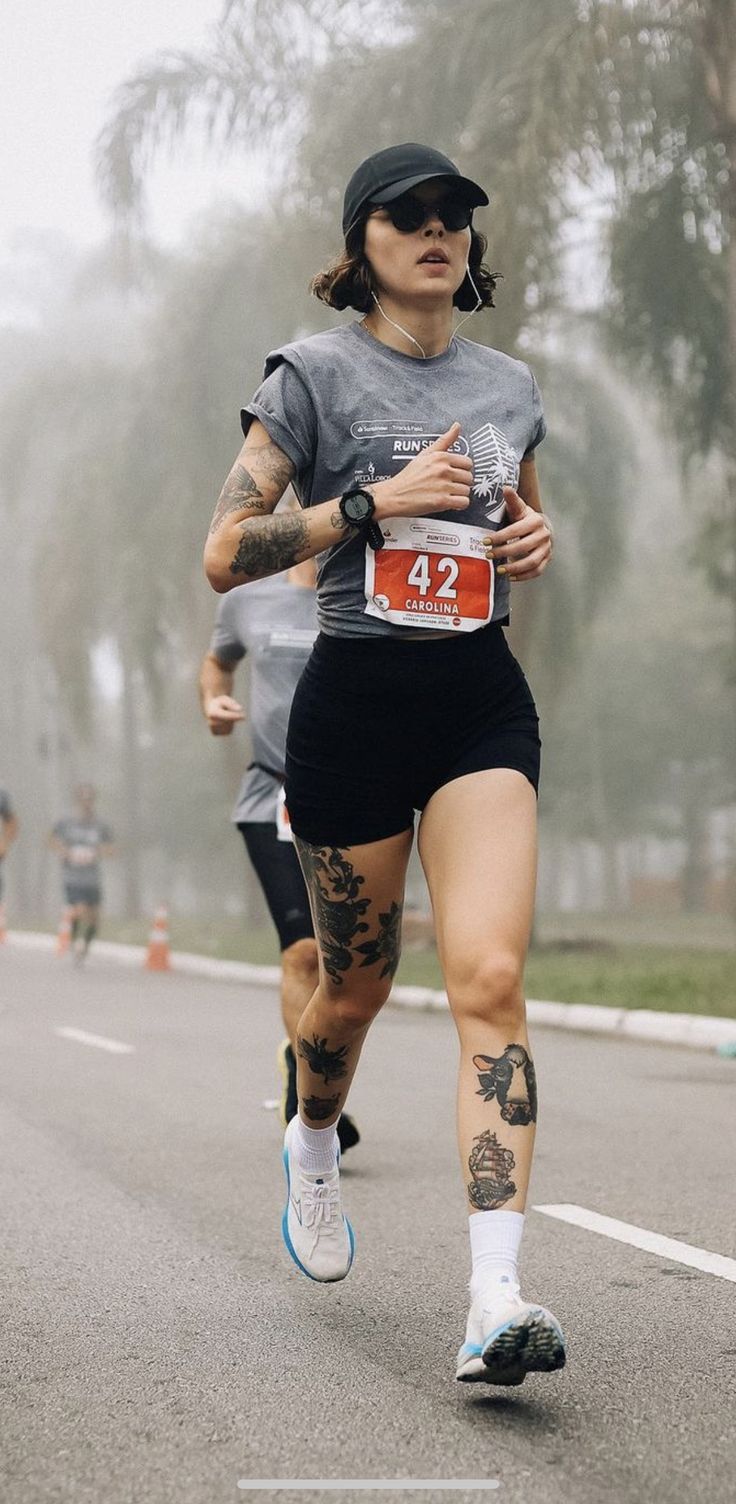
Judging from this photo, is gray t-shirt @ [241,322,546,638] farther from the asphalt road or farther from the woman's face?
the asphalt road

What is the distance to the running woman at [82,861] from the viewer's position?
23.1 metres

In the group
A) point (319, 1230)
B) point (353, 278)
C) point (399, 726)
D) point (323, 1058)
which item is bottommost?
point (319, 1230)

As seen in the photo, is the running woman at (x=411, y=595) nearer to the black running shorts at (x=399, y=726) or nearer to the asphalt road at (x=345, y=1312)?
the black running shorts at (x=399, y=726)

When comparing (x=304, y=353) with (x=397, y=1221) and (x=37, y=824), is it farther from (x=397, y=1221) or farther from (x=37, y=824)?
(x=37, y=824)

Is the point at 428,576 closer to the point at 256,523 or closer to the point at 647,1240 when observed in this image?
the point at 256,523

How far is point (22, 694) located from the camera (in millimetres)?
56250

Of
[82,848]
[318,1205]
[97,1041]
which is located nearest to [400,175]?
[318,1205]

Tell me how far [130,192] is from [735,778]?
2191 centimetres

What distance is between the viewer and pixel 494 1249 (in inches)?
135

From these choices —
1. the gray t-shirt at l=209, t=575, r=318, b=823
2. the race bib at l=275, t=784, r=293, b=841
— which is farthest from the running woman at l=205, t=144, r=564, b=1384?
the gray t-shirt at l=209, t=575, r=318, b=823

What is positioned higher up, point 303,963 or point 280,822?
point 280,822

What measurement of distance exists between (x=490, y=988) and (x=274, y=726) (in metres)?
3.08

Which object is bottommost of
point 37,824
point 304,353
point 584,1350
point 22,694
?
point 37,824

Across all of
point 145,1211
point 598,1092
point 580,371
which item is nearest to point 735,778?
point 580,371
